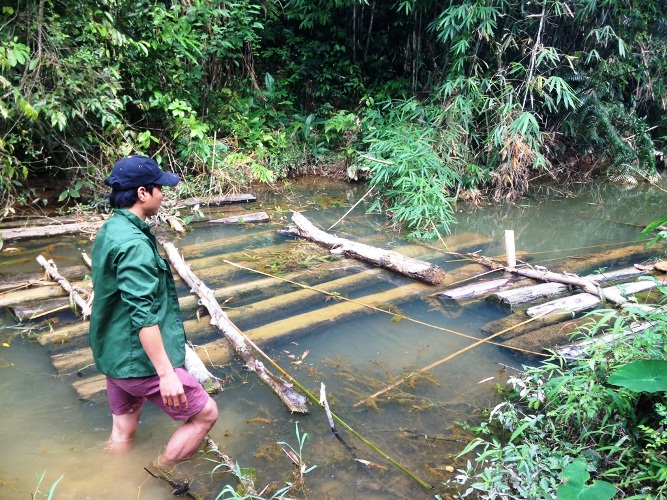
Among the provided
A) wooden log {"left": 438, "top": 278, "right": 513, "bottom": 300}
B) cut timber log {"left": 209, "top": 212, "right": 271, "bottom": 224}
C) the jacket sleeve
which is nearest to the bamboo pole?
wooden log {"left": 438, "top": 278, "right": 513, "bottom": 300}

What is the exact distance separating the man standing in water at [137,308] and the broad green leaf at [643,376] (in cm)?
190

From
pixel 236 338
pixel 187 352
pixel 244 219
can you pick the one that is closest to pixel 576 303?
pixel 236 338

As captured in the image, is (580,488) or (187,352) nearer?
(580,488)

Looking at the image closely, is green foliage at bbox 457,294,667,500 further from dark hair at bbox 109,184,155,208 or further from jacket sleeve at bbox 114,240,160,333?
dark hair at bbox 109,184,155,208

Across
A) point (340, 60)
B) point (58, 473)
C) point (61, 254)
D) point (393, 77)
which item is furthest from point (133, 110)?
point (58, 473)

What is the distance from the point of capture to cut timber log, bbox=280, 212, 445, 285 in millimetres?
5156

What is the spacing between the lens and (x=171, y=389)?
226 cm

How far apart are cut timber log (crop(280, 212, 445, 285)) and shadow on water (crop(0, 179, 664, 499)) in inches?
5.8

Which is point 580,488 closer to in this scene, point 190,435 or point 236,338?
point 190,435

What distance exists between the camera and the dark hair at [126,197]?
2.29 m

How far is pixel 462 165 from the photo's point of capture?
8344 millimetres

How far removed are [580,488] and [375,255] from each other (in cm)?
357

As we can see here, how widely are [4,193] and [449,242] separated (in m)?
5.25

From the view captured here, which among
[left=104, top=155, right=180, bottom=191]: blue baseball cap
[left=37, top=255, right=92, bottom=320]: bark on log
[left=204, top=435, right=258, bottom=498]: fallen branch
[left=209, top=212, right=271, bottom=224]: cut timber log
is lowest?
[left=204, top=435, right=258, bottom=498]: fallen branch
